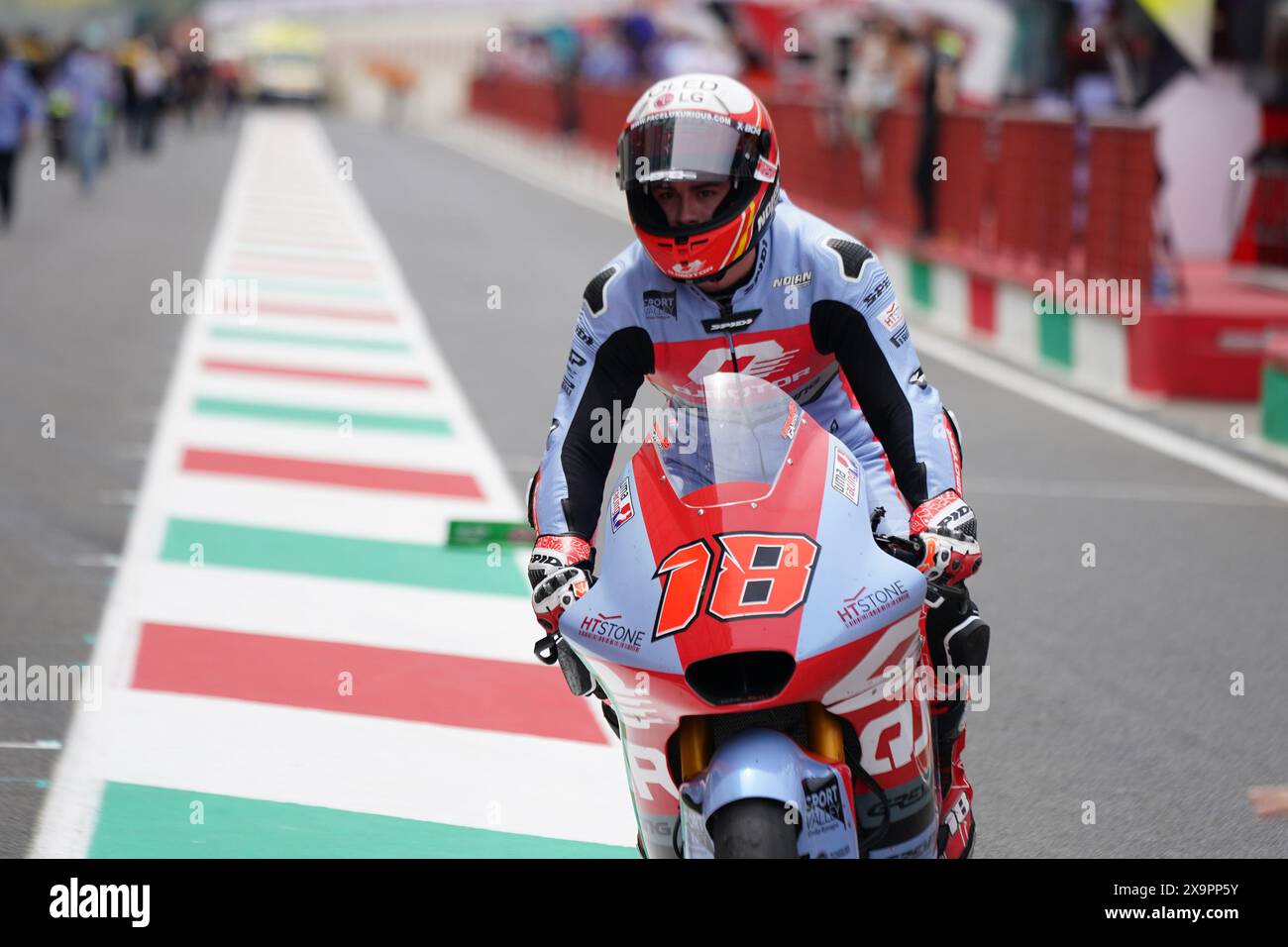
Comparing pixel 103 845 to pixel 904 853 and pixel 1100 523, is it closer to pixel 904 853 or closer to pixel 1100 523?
pixel 904 853

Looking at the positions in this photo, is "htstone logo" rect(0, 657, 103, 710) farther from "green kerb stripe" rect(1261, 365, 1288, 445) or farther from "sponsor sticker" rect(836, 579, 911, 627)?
"green kerb stripe" rect(1261, 365, 1288, 445)

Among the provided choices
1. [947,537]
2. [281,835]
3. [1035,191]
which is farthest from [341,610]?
[1035,191]

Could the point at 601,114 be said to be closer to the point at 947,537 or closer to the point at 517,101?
the point at 517,101

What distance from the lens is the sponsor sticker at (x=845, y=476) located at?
4.27 metres

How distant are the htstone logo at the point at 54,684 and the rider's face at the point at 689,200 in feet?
9.65

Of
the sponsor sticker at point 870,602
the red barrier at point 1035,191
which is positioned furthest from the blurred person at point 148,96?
the sponsor sticker at point 870,602

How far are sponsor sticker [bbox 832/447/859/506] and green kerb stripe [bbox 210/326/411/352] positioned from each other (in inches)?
460

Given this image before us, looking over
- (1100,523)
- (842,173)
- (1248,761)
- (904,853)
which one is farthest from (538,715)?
(842,173)

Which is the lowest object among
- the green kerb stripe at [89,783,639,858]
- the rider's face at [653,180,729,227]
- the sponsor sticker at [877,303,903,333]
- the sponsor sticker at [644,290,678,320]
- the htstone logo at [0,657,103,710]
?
the htstone logo at [0,657,103,710]

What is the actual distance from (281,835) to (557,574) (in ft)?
4.99

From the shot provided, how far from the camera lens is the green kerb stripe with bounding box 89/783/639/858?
5434 mm

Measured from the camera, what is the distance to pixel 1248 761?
20.8ft
